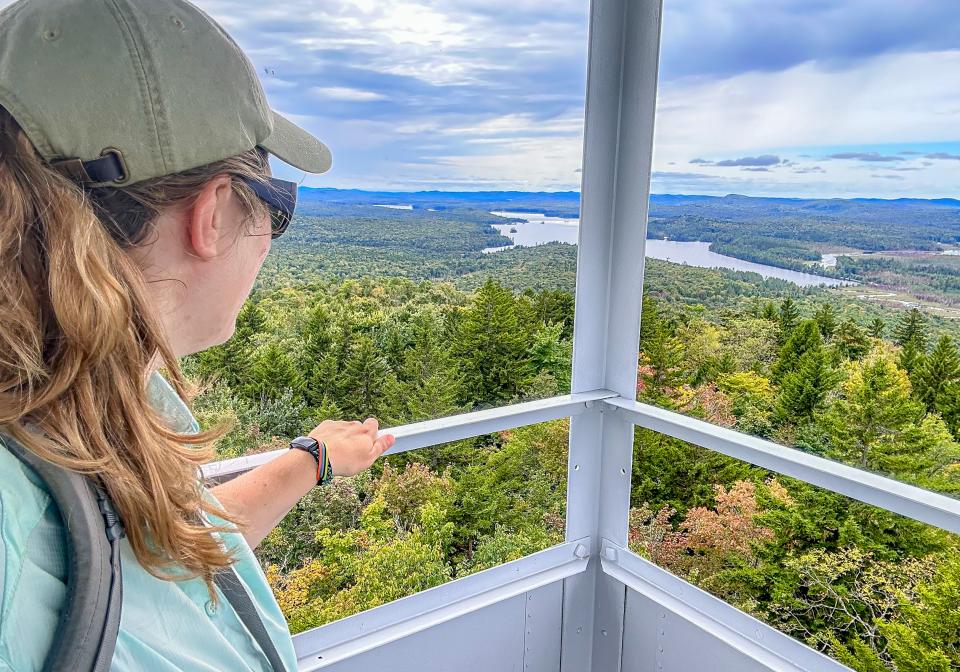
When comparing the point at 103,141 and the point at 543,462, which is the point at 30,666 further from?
the point at 543,462

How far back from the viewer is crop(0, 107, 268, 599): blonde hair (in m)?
0.53

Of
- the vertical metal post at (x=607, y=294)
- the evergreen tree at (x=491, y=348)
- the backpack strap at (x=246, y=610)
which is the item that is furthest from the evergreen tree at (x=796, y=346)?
the backpack strap at (x=246, y=610)

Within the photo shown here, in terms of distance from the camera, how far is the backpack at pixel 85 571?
48cm

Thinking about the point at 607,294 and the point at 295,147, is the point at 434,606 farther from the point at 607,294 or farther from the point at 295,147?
the point at 295,147

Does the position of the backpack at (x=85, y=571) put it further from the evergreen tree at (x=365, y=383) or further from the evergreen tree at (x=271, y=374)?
the evergreen tree at (x=365, y=383)

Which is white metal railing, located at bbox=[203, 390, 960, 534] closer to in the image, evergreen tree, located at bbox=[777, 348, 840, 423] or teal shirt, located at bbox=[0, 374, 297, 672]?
evergreen tree, located at bbox=[777, 348, 840, 423]

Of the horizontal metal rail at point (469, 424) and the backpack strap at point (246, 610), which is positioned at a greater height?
the backpack strap at point (246, 610)

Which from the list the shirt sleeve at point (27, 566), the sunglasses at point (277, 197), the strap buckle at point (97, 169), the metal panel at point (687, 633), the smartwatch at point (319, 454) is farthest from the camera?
the metal panel at point (687, 633)

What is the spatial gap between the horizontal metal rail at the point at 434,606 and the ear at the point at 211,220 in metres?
1.31

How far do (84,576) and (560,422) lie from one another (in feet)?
7.02

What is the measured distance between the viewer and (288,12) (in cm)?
176

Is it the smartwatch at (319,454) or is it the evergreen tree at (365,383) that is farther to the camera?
the evergreen tree at (365,383)

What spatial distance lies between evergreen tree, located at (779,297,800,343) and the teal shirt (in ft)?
5.77

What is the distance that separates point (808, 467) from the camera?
1.84 m
